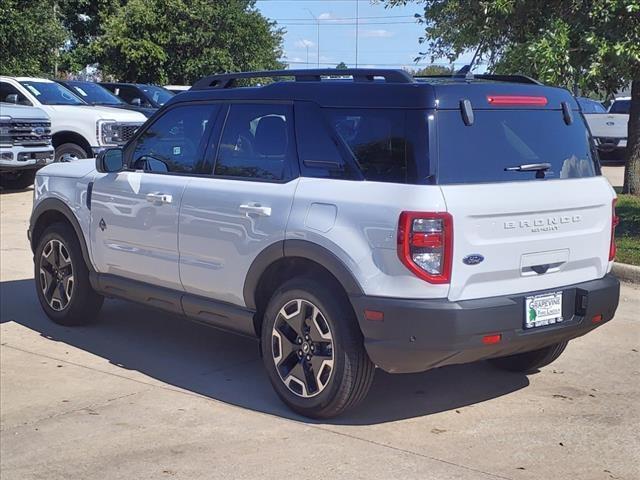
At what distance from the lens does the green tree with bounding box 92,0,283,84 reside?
30.9 metres

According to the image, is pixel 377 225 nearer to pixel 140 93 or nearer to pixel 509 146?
pixel 509 146

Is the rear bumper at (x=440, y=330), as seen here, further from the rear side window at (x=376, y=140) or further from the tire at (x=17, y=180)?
the tire at (x=17, y=180)

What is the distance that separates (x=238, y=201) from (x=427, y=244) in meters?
1.49

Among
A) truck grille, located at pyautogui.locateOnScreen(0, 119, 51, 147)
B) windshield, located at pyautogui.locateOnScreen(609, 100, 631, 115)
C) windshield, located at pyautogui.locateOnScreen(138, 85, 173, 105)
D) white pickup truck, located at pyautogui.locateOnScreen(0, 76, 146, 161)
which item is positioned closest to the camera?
truck grille, located at pyautogui.locateOnScreen(0, 119, 51, 147)

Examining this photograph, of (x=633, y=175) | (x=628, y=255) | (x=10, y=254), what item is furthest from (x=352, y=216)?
(x=633, y=175)

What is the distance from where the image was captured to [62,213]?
6.99 metres

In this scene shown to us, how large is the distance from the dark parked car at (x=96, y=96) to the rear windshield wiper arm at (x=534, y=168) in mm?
13648

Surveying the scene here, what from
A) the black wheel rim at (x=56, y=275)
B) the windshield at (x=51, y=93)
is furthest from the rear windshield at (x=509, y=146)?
the windshield at (x=51, y=93)

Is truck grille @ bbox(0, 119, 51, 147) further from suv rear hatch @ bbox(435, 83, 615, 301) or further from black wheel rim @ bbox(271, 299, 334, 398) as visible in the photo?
suv rear hatch @ bbox(435, 83, 615, 301)

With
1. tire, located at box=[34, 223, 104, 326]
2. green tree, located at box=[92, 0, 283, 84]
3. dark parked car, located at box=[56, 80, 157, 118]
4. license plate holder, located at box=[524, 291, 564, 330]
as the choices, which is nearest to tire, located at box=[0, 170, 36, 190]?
dark parked car, located at box=[56, 80, 157, 118]

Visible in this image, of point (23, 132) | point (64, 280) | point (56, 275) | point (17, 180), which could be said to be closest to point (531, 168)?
point (64, 280)

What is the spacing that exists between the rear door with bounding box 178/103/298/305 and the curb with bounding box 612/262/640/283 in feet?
15.5

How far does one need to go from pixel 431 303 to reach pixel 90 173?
3.45 meters

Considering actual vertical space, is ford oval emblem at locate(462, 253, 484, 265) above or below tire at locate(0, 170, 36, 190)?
above
